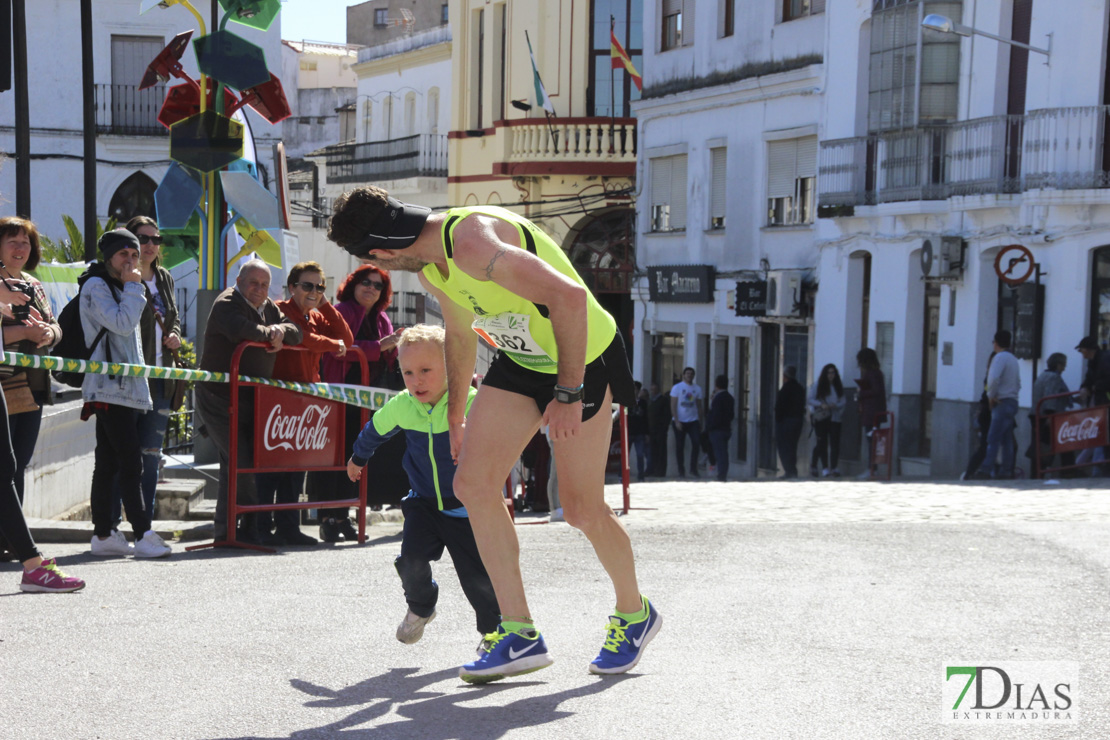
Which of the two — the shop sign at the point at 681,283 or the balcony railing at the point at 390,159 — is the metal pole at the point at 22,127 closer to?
the shop sign at the point at 681,283

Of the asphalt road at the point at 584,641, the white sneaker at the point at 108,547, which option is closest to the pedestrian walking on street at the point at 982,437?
the asphalt road at the point at 584,641

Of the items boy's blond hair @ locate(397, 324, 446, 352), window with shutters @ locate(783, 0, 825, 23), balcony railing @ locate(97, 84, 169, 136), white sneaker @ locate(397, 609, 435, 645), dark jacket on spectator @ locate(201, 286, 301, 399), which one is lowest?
white sneaker @ locate(397, 609, 435, 645)

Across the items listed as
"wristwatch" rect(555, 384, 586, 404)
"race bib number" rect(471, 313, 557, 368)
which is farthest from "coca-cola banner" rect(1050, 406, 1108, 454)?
"wristwatch" rect(555, 384, 586, 404)

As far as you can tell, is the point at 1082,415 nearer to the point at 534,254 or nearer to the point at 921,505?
the point at 921,505

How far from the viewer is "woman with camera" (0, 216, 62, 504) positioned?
26.4 feet

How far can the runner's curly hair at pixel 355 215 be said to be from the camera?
5.20 meters

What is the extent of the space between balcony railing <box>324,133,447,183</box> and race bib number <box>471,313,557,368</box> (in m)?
38.2

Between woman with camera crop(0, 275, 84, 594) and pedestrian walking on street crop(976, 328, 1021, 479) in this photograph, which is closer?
woman with camera crop(0, 275, 84, 594)

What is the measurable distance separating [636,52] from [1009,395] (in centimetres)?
1819

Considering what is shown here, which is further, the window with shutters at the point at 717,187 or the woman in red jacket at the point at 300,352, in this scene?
the window with shutters at the point at 717,187

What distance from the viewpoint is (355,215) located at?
17.1 feet

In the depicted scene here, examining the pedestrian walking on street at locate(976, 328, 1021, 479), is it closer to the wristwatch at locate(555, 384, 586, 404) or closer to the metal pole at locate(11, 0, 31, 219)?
the metal pole at locate(11, 0, 31, 219)

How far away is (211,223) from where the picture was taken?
14570 millimetres

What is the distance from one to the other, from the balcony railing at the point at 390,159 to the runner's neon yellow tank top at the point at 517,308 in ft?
125
